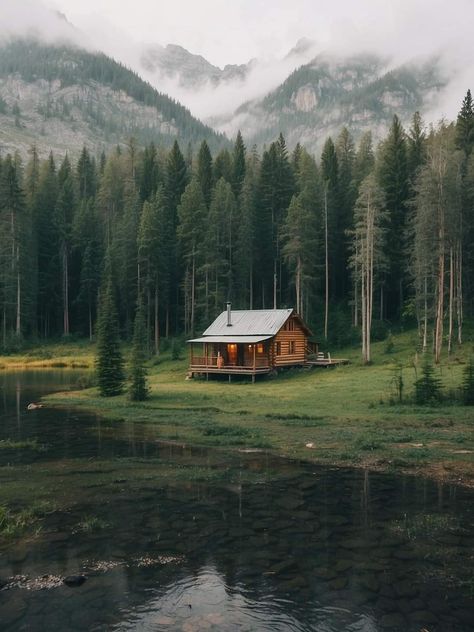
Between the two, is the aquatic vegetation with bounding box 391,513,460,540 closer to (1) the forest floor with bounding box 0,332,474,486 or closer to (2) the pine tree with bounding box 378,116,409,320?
(1) the forest floor with bounding box 0,332,474,486

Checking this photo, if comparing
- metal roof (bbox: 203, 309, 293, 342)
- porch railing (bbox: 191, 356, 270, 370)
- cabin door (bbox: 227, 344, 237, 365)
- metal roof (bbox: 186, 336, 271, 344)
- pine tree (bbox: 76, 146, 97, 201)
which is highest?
pine tree (bbox: 76, 146, 97, 201)

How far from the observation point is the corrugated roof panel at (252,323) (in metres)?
46.0

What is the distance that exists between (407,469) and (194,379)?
102ft

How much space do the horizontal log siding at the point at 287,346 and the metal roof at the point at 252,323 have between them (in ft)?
3.09

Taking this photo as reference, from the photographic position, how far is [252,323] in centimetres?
4794

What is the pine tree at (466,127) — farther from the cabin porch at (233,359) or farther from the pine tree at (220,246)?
the cabin porch at (233,359)

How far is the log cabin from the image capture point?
44.5m

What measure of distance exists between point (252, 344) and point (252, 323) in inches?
184

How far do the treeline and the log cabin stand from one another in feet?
24.9

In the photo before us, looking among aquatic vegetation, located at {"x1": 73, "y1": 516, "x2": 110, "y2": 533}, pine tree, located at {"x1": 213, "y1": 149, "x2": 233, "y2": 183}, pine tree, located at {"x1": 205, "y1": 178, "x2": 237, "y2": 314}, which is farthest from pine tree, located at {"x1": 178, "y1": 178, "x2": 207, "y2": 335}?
aquatic vegetation, located at {"x1": 73, "y1": 516, "x2": 110, "y2": 533}

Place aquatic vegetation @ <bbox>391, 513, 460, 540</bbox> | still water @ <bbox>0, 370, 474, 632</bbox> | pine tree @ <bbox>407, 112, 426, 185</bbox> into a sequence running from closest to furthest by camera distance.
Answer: still water @ <bbox>0, 370, 474, 632</bbox>, aquatic vegetation @ <bbox>391, 513, 460, 540</bbox>, pine tree @ <bbox>407, 112, 426, 185</bbox>

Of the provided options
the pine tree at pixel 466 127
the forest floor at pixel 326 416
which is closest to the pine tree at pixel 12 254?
the forest floor at pixel 326 416

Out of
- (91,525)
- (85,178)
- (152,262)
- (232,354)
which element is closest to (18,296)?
(152,262)

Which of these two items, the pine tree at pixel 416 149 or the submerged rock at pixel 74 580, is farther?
the pine tree at pixel 416 149
